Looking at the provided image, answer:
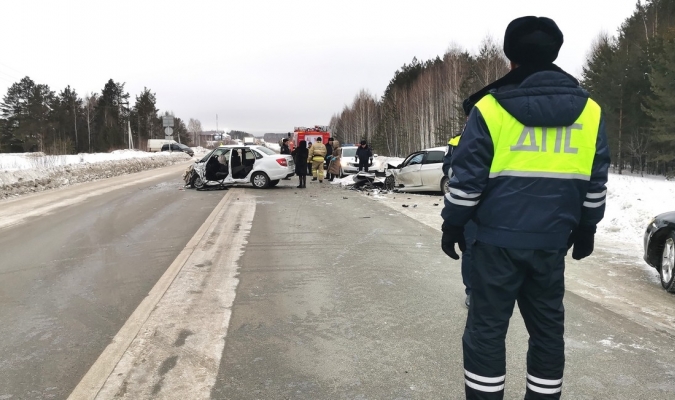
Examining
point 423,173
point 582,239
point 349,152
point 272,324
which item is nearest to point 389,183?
point 423,173

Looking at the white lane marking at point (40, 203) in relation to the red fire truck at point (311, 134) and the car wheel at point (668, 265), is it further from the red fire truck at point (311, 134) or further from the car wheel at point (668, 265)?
the red fire truck at point (311, 134)

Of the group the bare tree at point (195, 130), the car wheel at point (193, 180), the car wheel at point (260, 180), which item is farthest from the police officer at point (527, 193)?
the bare tree at point (195, 130)

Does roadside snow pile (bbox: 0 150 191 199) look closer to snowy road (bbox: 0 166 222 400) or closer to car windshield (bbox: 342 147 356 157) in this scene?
snowy road (bbox: 0 166 222 400)

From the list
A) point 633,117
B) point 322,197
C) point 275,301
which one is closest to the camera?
point 275,301

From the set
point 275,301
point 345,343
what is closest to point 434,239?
point 275,301

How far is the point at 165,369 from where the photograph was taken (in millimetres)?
3359

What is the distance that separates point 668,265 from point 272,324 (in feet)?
14.1

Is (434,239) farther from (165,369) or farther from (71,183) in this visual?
(71,183)

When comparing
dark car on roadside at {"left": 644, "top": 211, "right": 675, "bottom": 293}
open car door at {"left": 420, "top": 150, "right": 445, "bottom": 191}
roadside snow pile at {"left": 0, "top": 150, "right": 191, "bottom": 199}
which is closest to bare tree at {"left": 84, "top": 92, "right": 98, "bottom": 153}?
roadside snow pile at {"left": 0, "top": 150, "right": 191, "bottom": 199}

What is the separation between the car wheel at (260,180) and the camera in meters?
17.8

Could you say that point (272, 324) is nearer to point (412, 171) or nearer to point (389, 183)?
point (412, 171)

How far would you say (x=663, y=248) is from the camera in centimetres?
560

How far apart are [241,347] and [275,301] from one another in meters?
1.17

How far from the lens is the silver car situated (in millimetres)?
15531
